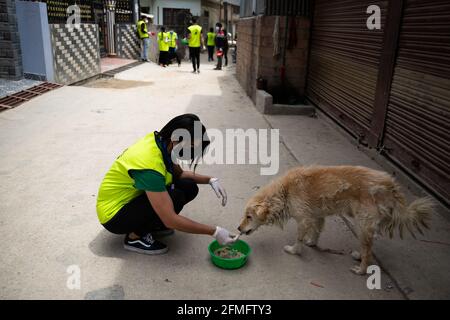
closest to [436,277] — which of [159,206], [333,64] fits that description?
[159,206]

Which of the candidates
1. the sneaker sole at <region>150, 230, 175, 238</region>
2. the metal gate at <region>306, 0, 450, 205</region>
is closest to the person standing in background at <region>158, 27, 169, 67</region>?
the metal gate at <region>306, 0, 450, 205</region>

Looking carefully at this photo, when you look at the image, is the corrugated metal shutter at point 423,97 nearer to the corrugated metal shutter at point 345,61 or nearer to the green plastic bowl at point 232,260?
the corrugated metal shutter at point 345,61

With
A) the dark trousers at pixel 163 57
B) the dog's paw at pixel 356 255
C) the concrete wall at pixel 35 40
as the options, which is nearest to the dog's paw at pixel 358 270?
the dog's paw at pixel 356 255

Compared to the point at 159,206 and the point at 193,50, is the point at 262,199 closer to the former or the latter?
the point at 159,206

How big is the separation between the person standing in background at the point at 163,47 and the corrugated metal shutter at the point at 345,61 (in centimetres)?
1020

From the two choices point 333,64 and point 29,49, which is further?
point 29,49

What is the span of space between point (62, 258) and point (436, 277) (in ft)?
9.97

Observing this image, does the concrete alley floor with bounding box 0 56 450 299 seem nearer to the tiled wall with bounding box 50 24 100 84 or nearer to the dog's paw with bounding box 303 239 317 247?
the dog's paw with bounding box 303 239 317 247

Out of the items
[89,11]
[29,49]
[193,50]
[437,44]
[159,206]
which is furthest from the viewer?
[193,50]

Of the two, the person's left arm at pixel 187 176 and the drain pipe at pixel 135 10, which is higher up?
the drain pipe at pixel 135 10

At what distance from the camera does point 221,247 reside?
3299 mm

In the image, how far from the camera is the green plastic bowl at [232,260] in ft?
9.84

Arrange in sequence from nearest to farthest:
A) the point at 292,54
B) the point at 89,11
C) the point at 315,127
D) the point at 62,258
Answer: the point at 62,258, the point at 315,127, the point at 292,54, the point at 89,11

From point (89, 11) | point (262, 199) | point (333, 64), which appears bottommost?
point (262, 199)
